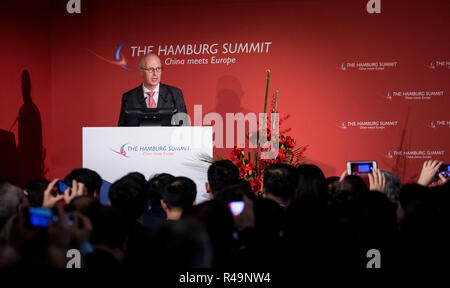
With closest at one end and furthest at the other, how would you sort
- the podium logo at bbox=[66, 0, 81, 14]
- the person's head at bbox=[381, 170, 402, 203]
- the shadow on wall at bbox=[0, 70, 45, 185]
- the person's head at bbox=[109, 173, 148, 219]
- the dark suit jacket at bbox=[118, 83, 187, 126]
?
the person's head at bbox=[109, 173, 148, 219]
the person's head at bbox=[381, 170, 402, 203]
the shadow on wall at bbox=[0, 70, 45, 185]
the dark suit jacket at bbox=[118, 83, 187, 126]
the podium logo at bbox=[66, 0, 81, 14]

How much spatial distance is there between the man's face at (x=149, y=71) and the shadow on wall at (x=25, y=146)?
1.37 meters

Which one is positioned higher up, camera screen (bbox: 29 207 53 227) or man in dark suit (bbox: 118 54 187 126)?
man in dark suit (bbox: 118 54 187 126)

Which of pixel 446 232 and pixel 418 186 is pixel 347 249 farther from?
pixel 418 186

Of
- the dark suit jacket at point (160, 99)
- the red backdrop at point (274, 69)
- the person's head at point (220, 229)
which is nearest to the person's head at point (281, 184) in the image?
the person's head at point (220, 229)

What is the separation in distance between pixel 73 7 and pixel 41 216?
453 centimetres

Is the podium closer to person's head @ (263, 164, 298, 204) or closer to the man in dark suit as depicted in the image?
person's head @ (263, 164, 298, 204)

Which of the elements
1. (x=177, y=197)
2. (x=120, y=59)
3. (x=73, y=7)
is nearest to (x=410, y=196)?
(x=177, y=197)

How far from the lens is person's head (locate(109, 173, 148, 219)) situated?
2.27 m

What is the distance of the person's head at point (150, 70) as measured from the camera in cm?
524

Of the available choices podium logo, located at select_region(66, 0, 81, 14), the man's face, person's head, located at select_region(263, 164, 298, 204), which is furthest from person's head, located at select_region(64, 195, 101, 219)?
podium logo, located at select_region(66, 0, 81, 14)

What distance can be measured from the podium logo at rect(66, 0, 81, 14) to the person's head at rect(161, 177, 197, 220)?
395cm

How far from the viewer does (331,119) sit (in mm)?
5074
